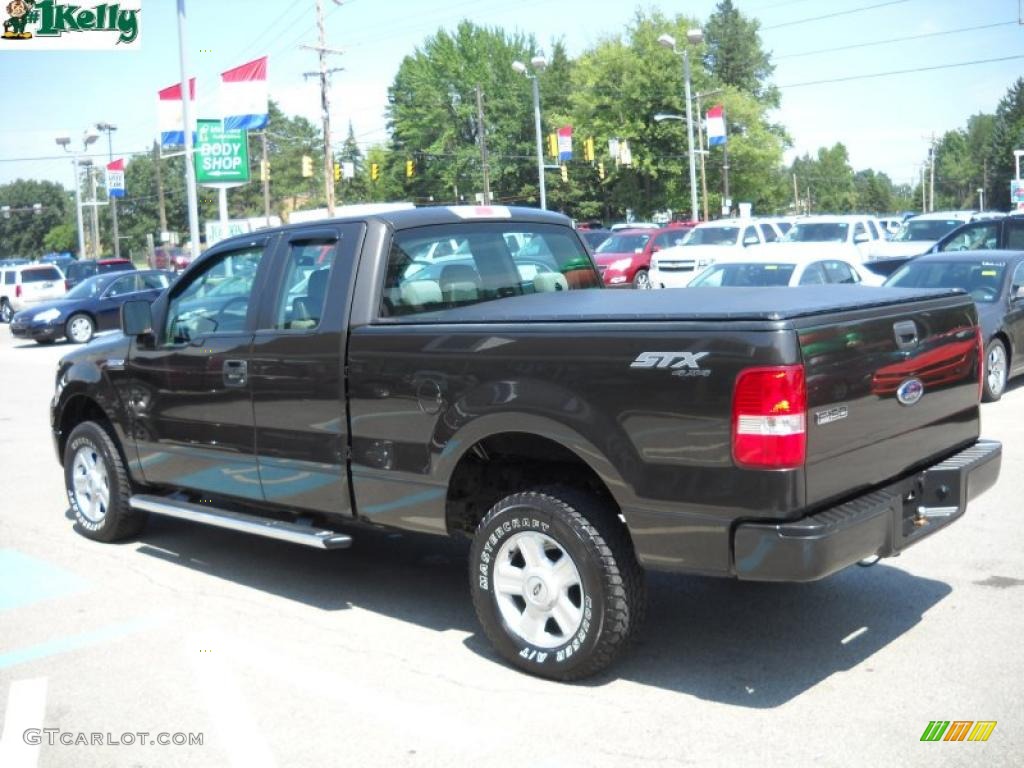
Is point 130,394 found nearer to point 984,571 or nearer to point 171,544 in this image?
point 171,544

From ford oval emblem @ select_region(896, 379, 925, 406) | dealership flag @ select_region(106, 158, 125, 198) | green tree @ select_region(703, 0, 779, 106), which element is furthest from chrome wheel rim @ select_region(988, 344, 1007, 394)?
green tree @ select_region(703, 0, 779, 106)

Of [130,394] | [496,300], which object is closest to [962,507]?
[496,300]

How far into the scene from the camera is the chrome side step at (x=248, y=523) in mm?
5301

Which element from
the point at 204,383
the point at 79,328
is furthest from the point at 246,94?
the point at 204,383

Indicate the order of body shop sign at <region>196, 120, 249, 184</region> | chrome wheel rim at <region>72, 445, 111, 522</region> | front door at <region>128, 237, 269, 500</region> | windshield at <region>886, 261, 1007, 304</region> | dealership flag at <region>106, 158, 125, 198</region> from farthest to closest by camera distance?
dealership flag at <region>106, 158, 125, 198</region>
body shop sign at <region>196, 120, 249, 184</region>
windshield at <region>886, 261, 1007, 304</region>
chrome wheel rim at <region>72, 445, 111, 522</region>
front door at <region>128, 237, 269, 500</region>

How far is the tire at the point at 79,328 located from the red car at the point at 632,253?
1254cm

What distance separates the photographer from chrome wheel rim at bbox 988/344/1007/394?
11.2 meters

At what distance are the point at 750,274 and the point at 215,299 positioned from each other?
355 inches

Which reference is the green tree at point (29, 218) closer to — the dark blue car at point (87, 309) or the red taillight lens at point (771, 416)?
the dark blue car at point (87, 309)

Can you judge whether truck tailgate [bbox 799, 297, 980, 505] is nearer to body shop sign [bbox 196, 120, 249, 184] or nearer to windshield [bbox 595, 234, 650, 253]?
windshield [bbox 595, 234, 650, 253]

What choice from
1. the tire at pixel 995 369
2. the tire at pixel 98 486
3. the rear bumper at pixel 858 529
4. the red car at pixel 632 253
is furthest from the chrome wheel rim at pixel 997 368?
the red car at pixel 632 253

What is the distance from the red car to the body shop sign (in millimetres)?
9563

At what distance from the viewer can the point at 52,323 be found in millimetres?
25922

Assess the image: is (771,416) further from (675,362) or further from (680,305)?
(680,305)
